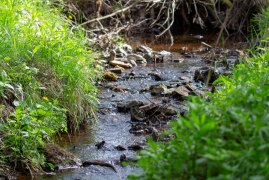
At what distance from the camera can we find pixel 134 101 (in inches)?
240

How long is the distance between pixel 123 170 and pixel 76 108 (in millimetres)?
1055

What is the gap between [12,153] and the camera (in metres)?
4.23

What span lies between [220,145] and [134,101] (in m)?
3.78

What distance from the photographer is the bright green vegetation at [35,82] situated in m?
4.27

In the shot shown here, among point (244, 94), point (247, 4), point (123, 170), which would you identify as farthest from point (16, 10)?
point (247, 4)

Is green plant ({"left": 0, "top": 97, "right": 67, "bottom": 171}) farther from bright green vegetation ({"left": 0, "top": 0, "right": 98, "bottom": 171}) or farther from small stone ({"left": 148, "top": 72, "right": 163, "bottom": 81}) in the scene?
small stone ({"left": 148, "top": 72, "right": 163, "bottom": 81})

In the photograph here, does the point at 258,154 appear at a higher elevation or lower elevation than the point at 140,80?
higher

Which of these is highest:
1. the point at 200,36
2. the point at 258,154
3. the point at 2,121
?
A: the point at 258,154

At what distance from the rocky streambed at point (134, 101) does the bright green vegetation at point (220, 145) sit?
3.67ft

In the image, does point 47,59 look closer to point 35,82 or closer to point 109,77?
point 35,82

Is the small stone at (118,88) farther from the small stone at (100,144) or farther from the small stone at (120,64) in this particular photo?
the small stone at (100,144)

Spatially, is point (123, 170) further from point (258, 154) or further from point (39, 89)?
point (258, 154)

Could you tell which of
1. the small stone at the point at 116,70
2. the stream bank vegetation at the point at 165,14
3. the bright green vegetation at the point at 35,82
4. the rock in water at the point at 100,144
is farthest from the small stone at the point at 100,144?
the stream bank vegetation at the point at 165,14


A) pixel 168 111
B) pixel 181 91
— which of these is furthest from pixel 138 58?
pixel 168 111
